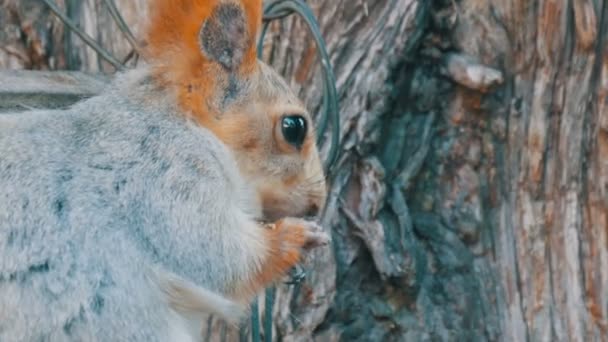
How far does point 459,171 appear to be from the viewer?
5.44 ft

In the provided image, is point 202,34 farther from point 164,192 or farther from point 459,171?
point 459,171

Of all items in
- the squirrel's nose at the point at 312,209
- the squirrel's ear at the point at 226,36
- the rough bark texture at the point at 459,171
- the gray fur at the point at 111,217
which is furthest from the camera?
the rough bark texture at the point at 459,171

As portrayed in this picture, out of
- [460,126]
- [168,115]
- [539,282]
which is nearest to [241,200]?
[168,115]

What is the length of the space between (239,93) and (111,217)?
8.6 inches

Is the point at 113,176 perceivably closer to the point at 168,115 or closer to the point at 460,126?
the point at 168,115

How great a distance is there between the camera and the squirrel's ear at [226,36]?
4.01 ft

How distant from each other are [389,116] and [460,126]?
11cm

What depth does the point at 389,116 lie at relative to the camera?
163 cm

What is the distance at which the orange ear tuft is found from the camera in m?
1.23

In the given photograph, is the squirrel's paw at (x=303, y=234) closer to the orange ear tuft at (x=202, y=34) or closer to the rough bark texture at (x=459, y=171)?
the orange ear tuft at (x=202, y=34)

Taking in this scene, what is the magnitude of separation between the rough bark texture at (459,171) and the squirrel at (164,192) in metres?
0.26

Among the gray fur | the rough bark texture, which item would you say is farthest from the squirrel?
the rough bark texture

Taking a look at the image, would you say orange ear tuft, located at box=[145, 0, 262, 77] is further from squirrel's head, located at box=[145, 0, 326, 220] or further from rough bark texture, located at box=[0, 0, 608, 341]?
rough bark texture, located at box=[0, 0, 608, 341]

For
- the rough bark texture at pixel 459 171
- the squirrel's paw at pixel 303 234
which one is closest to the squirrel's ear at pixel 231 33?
the squirrel's paw at pixel 303 234
